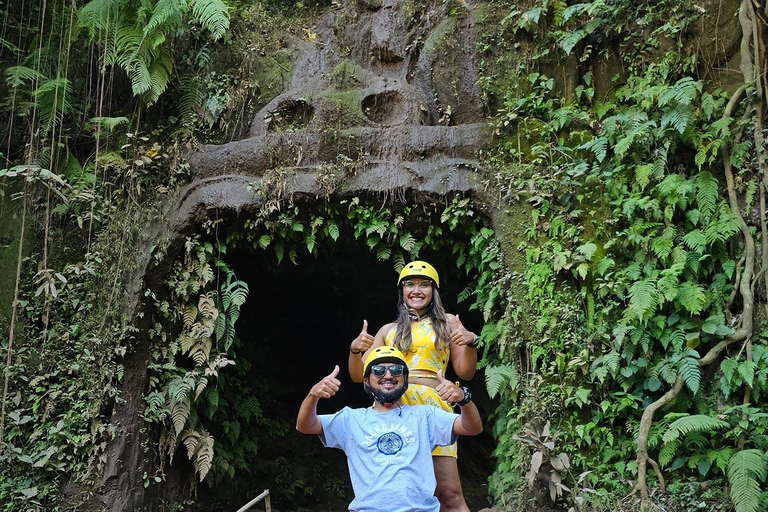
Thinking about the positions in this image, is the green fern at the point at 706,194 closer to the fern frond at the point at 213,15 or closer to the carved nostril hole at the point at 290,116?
the carved nostril hole at the point at 290,116

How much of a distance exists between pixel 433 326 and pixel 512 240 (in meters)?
1.89

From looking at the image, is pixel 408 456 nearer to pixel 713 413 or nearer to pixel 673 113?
pixel 713 413

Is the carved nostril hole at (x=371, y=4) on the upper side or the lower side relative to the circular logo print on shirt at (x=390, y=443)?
upper

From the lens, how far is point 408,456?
4074mm

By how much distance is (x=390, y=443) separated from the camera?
4121 millimetres

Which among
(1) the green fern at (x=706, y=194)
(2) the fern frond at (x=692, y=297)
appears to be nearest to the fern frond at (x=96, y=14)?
(1) the green fern at (x=706, y=194)

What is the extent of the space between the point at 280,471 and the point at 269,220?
4025mm

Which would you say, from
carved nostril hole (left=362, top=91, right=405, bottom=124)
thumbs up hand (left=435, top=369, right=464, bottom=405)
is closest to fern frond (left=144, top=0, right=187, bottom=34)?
carved nostril hole (left=362, top=91, right=405, bottom=124)

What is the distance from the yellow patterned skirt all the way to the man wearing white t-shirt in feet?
2.93

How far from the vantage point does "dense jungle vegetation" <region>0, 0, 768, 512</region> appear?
6.06 metres

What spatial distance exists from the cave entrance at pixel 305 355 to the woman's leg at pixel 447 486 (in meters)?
4.11

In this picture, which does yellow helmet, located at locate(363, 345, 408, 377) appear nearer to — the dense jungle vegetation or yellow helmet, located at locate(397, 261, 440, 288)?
yellow helmet, located at locate(397, 261, 440, 288)

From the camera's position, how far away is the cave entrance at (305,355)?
31.7 ft

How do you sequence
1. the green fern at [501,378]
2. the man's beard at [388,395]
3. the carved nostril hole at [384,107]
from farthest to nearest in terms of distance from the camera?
the carved nostril hole at [384,107], the green fern at [501,378], the man's beard at [388,395]
